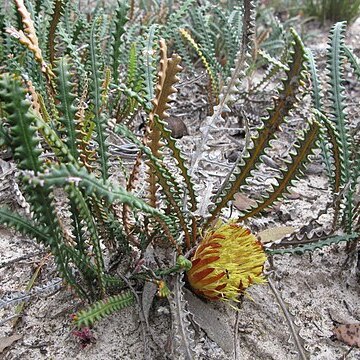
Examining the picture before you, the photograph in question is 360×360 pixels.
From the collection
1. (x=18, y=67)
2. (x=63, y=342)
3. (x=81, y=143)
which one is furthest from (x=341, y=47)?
(x=63, y=342)

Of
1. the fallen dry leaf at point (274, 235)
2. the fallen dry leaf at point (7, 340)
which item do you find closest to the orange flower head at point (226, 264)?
the fallen dry leaf at point (274, 235)

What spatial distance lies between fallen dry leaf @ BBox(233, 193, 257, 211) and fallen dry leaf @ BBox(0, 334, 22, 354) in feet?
2.17

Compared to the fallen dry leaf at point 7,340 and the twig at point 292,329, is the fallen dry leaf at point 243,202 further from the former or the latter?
the fallen dry leaf at point 7,340

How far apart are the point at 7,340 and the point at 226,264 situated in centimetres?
44

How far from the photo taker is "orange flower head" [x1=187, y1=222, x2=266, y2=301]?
99 centimetres

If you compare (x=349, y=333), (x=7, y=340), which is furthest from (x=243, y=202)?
(x=7, y=340)

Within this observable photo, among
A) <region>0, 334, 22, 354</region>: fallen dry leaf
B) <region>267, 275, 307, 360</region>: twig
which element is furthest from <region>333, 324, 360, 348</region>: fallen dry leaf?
<region>0, 334, 22, 354</region>: fallen dry leaf

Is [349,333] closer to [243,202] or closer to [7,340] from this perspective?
[243,202]

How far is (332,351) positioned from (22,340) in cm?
61

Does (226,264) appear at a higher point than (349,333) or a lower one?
higher

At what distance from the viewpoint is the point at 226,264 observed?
99cm

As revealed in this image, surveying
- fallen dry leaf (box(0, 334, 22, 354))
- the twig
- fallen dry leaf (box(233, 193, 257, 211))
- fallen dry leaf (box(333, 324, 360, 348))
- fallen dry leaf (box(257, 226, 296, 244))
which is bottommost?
fallen dry leaf (box(0, 334, 22, 354))

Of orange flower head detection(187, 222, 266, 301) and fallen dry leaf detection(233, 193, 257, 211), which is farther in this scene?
A: fallen dry leaf detection(233, 193, 257, 211)

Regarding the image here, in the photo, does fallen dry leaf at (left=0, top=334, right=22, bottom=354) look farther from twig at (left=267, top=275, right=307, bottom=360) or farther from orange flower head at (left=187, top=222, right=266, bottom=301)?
twig at (left=267, top=275, right=307, bottom=360)
